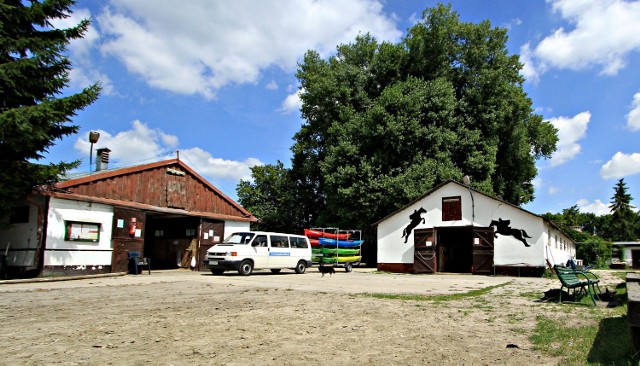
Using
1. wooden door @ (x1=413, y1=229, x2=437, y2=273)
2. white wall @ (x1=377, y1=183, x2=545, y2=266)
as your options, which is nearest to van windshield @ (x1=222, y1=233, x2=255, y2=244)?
white wall @ (x1=377, y1=183, x2=545, y2=266)

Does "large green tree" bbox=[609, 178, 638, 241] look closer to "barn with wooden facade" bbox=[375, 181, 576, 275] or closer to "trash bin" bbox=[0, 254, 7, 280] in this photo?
"barn with wooden facade" bbox=[375, 181, 576, 275]

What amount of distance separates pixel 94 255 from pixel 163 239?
27.0 feet

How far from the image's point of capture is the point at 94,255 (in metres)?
18.8

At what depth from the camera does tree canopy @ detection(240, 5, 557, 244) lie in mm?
30219

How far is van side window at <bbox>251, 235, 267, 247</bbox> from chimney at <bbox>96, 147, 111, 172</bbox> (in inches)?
365

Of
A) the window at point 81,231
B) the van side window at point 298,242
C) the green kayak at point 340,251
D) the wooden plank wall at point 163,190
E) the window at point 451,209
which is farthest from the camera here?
the window at point 451,209

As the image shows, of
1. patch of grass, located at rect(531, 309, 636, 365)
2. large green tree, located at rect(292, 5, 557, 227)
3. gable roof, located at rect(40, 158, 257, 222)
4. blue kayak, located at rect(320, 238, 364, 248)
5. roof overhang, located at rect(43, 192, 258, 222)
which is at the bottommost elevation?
patch of grass, located at rect(531, 309, 636, 365)

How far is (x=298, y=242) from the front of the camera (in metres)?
21.7

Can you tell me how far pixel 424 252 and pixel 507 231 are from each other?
4428mm

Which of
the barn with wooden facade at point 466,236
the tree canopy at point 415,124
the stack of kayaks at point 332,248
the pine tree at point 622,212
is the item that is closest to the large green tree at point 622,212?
the pine tree at point 622,212

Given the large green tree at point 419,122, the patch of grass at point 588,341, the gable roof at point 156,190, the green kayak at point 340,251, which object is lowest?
the patch of grass at point 588,341

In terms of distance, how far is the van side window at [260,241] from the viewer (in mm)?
19455

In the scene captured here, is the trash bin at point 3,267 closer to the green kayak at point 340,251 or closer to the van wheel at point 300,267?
the van wheel at point 300,267

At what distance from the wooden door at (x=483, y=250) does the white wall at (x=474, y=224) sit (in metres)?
0.29
